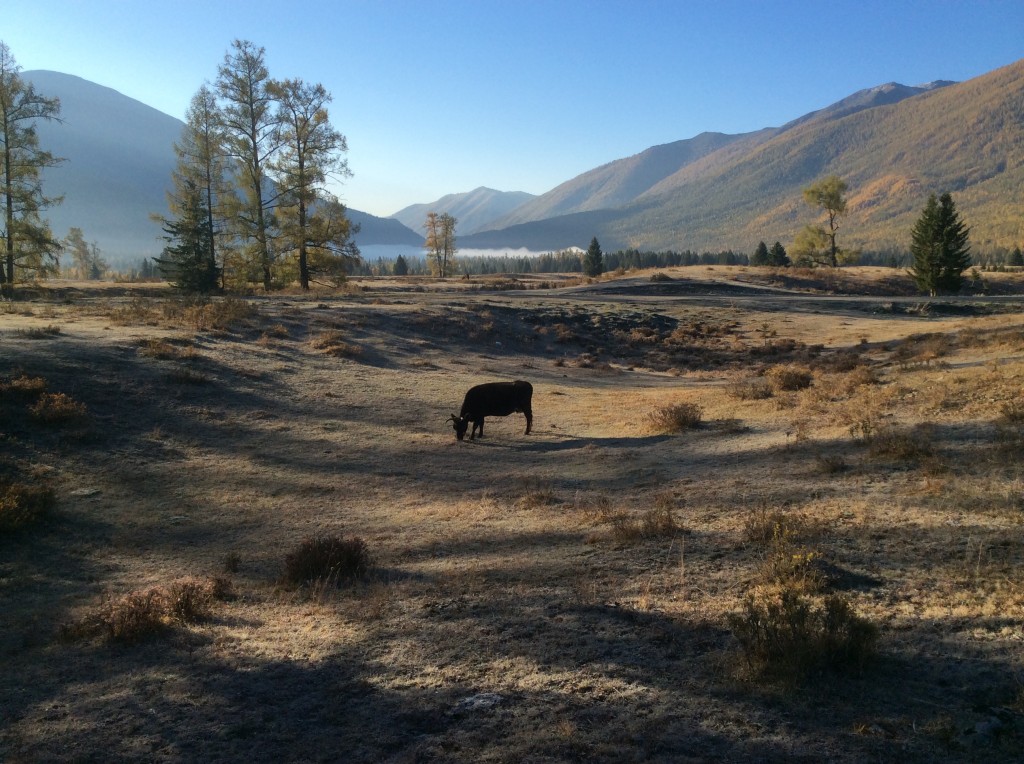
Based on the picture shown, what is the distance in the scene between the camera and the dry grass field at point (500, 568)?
424 cm

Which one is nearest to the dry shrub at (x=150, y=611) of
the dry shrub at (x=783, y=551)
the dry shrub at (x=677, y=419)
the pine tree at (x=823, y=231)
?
the dry shrub at (x=783, y=551)

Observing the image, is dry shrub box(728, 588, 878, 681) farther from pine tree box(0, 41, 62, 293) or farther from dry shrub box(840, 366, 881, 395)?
pine tree box(0, 41, 62, 293)

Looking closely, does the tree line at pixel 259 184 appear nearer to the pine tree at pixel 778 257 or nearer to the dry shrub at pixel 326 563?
the dry shrub at pixel 326 563

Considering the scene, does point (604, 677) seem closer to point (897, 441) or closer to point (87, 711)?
point (87, 711)

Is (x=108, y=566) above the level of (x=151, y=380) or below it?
below

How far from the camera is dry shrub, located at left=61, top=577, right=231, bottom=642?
5879 millimetres

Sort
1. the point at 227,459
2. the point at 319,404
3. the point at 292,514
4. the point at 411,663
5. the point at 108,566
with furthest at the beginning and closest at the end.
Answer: the point at 319,404
the point at 227,459
the point at 292,514
the point at 108,566
the point at 411,663

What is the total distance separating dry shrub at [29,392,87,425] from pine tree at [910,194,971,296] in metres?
67.1

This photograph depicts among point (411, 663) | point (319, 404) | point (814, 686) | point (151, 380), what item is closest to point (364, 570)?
point (411, 663)

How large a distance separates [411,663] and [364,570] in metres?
2.41

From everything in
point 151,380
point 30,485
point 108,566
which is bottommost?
point 108,566

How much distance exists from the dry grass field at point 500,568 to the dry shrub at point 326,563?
4 cm

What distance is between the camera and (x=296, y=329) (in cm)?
2564

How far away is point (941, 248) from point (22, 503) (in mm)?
68444
